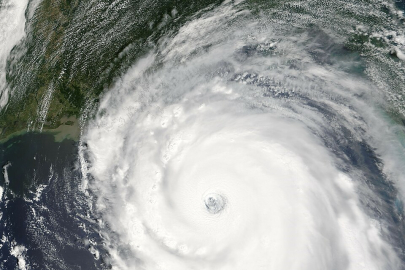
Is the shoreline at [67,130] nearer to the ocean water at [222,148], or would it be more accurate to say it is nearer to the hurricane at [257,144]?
the ocean water at [222,148]

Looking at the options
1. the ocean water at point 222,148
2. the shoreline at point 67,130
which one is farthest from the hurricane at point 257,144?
the shoreline at point 67,130

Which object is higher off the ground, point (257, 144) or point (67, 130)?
point (67, 130)

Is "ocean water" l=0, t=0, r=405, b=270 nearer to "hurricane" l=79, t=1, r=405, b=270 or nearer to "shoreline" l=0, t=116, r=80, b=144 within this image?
"hurricane" l=79, t=1, r=405, b=270

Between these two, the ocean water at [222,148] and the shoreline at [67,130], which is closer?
the ocean water at [222,148]

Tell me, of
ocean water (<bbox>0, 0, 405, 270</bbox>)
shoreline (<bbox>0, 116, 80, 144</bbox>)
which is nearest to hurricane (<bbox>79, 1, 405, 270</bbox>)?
ocean water (<bbox>0, 0, 405, 270</bbox>)

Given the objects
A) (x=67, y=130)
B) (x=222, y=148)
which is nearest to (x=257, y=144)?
(x=222, y=148)

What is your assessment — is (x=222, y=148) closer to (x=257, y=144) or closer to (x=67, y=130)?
(x=257, y=144)

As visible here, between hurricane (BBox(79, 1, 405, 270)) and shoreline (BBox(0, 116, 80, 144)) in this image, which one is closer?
hurricane (BBox(79, 1, 405, 270))

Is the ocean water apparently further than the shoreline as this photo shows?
No
